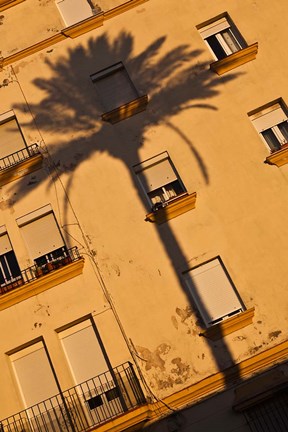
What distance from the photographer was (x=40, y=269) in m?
12.5

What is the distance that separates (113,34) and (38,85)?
2644mm

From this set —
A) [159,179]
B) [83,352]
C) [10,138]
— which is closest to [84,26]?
[10,138]

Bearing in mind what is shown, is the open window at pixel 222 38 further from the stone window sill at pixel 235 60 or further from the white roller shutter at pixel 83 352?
the white roller shutter at pixel 83 352

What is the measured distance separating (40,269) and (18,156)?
3.39 meters

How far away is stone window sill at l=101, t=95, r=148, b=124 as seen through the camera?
13.4 meters

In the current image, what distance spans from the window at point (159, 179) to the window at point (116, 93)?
1.58 metres

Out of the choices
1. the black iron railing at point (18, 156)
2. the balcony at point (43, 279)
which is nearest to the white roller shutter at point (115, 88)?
the black iron railing at point (18, 156)

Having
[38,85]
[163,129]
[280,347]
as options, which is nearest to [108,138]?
[163,129]

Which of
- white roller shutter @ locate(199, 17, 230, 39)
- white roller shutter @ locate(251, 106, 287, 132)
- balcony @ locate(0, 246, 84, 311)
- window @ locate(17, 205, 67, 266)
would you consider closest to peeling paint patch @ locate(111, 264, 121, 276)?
balcony @ locate(0, 246, 84, 311)

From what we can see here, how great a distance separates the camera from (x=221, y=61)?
526 inches

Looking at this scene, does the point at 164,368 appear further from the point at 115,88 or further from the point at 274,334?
the point at 115,88

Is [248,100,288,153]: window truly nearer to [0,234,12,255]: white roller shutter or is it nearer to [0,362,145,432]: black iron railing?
[0,362,145,432]: black iron railing

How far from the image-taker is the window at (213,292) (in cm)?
1142

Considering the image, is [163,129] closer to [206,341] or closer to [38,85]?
[38,85]
